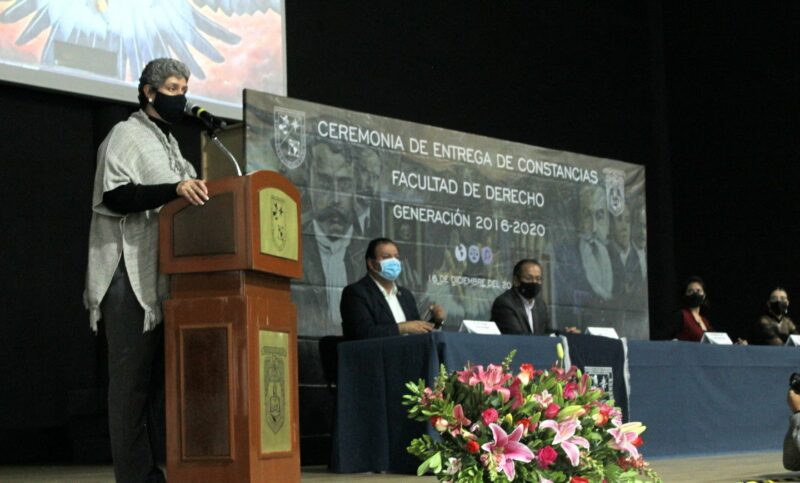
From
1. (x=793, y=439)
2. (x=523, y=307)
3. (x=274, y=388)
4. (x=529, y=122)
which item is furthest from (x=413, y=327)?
(x=529, y=122)

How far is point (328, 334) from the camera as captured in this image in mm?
5438

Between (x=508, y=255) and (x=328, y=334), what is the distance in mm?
1254

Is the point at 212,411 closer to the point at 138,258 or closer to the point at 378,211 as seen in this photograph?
the point at 138,258

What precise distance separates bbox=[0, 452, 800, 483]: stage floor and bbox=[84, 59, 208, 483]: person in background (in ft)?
5.19

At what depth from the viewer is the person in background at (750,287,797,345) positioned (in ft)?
20.8

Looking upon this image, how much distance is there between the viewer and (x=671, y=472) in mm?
4180

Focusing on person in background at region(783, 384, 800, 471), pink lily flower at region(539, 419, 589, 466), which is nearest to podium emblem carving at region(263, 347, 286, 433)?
pink lily flower at region(539, 419, 589, 466)

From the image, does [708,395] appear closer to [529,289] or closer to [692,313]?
[692,313]

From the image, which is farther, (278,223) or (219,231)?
(278,223)

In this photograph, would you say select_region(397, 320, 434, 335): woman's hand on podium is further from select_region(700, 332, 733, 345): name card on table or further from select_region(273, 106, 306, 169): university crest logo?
select_region(700, 332, 733, 345): name card on table

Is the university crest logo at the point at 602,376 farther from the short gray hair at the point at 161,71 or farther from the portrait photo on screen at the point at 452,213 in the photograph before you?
the short gray hair at the point at 161,71

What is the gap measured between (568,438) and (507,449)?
120 millimetres

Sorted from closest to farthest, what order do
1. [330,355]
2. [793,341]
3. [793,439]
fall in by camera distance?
1. [793,439]
2. [330,355]
3. [793,341]

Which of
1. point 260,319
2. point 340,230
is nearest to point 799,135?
point 340,230
